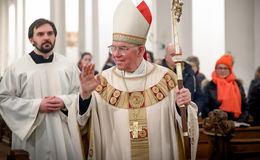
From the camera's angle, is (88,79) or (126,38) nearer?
(88,79)

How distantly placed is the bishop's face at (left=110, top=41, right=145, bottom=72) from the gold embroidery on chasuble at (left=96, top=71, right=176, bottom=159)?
235 mm

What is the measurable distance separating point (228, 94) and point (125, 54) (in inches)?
131

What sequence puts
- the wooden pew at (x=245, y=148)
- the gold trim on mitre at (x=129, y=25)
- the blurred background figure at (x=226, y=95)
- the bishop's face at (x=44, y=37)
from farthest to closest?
the blurred background figure at (x=226, y=95) < the wooden pew at (x=245, y=148) < the bishop's face at (x=44, y=37) < the gold trim on mitre at (x=129, y=25)

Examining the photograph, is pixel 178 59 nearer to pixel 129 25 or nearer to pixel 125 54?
pixel 125 54

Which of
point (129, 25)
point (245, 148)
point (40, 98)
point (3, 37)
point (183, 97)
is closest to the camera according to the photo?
point (183, 97)

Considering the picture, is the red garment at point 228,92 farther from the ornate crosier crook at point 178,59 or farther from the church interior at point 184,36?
the ornate crosier crook at point 178,59

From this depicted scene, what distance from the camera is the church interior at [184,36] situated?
5.02 m

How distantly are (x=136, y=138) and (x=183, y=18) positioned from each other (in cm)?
543

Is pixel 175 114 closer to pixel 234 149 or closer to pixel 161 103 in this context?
pixel 161 103

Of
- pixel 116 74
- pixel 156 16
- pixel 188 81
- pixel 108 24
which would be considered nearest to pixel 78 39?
pixel 108 24

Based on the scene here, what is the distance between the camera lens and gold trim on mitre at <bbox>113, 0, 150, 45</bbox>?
3540 mm

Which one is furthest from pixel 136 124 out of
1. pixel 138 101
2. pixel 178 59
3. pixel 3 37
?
pixel 3 37

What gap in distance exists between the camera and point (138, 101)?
359 cm

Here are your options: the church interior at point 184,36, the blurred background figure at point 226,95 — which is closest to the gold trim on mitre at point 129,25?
the church interior at point 184,36
